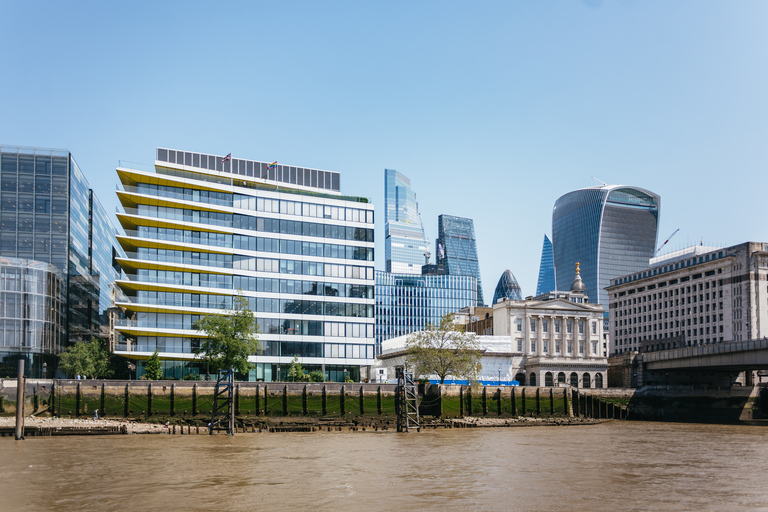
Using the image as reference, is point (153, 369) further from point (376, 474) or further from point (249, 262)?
point (376, 474)

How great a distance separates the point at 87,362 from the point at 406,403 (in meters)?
49.5

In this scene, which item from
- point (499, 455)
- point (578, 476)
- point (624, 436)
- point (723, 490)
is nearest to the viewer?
point (723, 490)

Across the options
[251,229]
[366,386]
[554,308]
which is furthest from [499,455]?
[554,308]

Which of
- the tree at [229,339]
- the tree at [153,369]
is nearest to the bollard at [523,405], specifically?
the tree at [229,339]

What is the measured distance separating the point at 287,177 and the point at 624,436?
226 feet

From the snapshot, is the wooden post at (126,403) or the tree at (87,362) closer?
the wooden post at (126,403)

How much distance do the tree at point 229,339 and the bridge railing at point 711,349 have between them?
69.5 m

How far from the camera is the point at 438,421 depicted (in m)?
92.1

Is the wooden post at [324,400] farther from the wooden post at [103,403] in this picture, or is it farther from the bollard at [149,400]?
the wooden post at [103,403]

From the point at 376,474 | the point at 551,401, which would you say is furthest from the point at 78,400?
the point at 551,401

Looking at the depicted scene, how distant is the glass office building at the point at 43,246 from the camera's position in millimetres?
107000

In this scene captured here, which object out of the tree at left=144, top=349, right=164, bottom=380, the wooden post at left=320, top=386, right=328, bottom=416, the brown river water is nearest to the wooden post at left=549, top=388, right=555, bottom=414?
the wooden post at left=320, top=386, right=328, bottom=416

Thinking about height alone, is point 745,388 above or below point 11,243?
below

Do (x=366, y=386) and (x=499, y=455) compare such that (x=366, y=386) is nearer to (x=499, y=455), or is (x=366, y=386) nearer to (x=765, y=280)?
(x=499, y=455)
